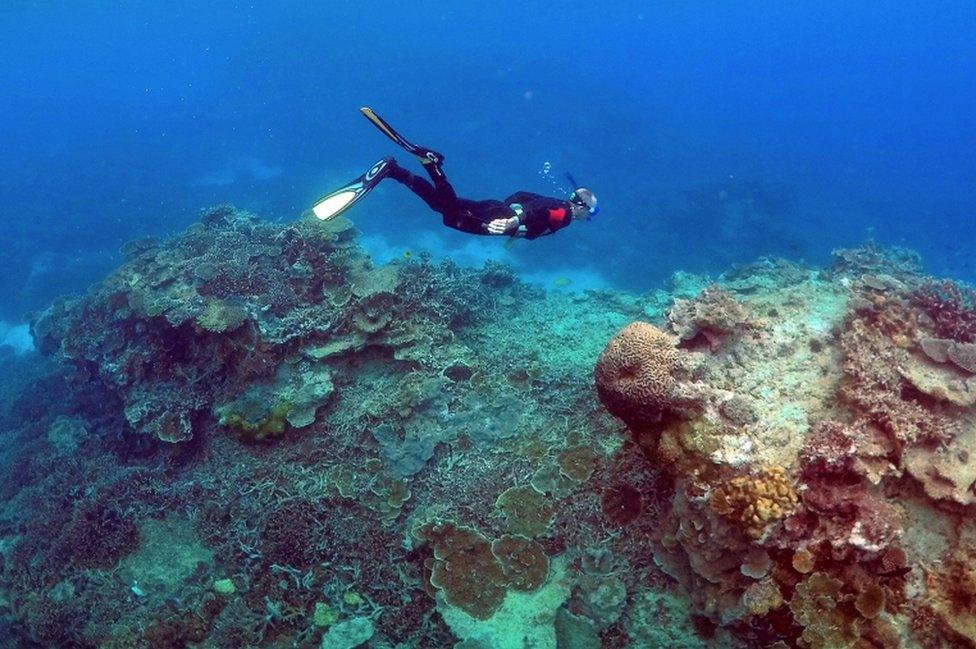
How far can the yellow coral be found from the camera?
4.98 metres

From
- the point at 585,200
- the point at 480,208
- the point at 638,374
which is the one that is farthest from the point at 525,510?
the point at 585,200

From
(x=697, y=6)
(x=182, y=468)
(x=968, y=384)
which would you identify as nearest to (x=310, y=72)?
(x=182, y=468)

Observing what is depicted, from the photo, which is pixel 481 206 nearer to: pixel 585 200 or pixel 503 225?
pixel 503 225

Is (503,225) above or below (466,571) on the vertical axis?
above

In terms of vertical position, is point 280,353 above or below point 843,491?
below

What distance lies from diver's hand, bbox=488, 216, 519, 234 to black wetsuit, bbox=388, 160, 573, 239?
0.07m

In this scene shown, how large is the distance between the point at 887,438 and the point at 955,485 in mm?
615

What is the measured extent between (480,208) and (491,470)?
3850 mm

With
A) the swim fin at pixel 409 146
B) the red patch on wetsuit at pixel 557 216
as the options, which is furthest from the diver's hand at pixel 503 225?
the swim fin at pixel 409 146

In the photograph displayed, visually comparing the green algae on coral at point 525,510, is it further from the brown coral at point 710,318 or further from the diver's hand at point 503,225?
the diver's hand at point 503,225

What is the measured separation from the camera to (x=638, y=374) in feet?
19.7

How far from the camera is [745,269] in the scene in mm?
14430

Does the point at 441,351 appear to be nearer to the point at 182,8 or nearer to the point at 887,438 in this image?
the point at 887,438

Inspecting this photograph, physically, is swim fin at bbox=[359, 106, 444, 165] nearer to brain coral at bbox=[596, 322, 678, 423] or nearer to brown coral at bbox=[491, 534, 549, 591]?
brain coral at bbox=[596, 322, 678, 423]
